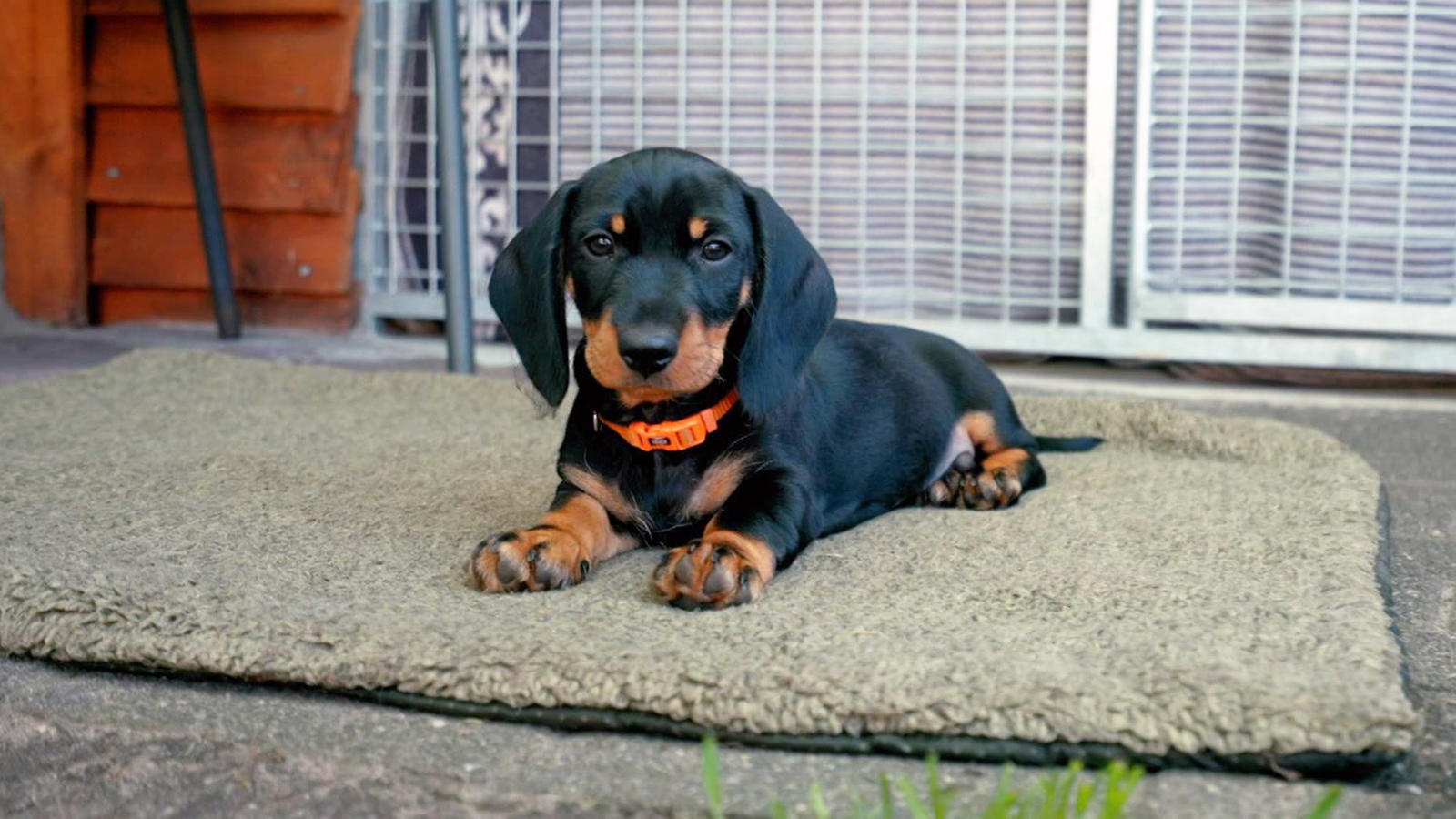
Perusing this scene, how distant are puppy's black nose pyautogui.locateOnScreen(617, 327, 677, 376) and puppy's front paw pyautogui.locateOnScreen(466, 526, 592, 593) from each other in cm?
31

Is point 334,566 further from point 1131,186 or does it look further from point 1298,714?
point 1131,186

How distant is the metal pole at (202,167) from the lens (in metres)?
5.18

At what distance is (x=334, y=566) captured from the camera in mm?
2617

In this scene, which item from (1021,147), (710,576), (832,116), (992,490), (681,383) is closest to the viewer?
(710,576)

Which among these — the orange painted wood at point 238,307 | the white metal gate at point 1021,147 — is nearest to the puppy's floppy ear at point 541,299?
the white metal gate at point 1021,147

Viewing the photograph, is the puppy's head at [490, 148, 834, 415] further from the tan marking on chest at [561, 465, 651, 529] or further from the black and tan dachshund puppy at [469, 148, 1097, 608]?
the tan marking on chest at [561, 465, 651, 529]

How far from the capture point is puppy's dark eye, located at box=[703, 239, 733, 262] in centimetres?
255

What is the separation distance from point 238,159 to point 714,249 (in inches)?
140

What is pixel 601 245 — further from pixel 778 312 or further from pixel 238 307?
pixel 238 307

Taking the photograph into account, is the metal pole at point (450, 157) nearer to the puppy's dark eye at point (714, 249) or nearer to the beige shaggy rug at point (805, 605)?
the beige shaggy rug at point (805, 605)

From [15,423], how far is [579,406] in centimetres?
186

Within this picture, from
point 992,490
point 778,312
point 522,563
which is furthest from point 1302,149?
point 522,563

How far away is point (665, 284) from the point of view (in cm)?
248

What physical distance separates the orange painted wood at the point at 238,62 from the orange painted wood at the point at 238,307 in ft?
2.19
